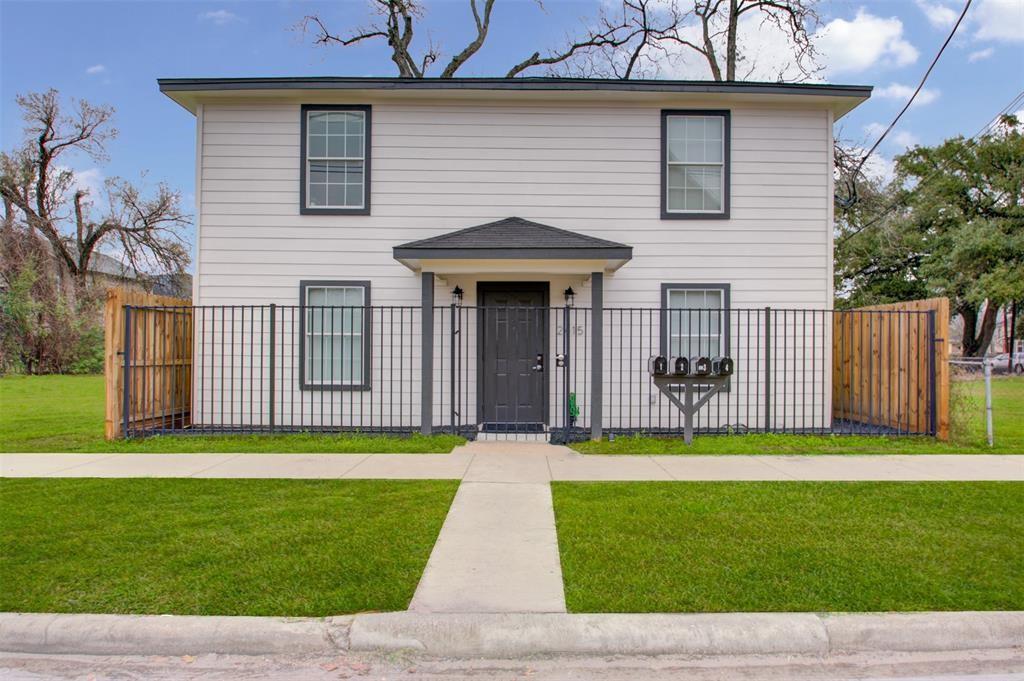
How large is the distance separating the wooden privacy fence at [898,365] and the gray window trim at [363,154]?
27.3 ft

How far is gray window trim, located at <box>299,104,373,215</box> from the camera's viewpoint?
11.6 metres

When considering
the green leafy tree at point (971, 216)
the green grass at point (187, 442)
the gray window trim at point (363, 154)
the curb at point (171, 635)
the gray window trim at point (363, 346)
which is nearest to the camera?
the curb at point (171, 635)

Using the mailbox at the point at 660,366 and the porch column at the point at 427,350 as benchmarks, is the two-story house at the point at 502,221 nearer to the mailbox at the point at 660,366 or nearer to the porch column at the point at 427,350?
the porch column at the point at 427,350

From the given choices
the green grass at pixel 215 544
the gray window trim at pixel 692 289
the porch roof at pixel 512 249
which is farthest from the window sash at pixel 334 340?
the gray window trim at pixel 692 289

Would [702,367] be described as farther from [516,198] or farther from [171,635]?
[171,635]

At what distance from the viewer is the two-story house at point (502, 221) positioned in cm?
1152

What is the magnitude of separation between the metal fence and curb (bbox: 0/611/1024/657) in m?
7.21

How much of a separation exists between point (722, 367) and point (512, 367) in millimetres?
3541

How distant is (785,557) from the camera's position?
16.0ft

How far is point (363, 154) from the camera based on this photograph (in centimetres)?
1166

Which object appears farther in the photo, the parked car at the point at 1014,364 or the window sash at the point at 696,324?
the parked car at the point at 1014,364

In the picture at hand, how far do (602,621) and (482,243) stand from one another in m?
A: 6.94

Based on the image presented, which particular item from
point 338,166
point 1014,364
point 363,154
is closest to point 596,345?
point 363,154

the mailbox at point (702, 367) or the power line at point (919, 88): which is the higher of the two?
the power line at point (919, 88)
